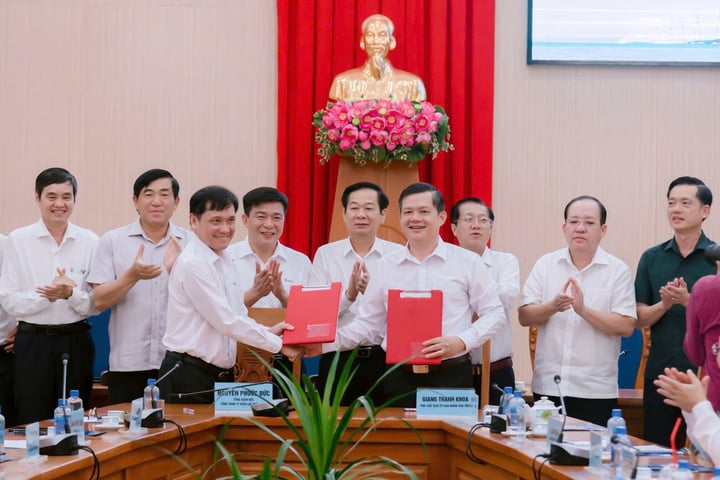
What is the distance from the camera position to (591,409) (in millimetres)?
3871

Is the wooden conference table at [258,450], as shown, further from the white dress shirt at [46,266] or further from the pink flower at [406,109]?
the pink flower at [406,109]

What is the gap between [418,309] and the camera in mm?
3504

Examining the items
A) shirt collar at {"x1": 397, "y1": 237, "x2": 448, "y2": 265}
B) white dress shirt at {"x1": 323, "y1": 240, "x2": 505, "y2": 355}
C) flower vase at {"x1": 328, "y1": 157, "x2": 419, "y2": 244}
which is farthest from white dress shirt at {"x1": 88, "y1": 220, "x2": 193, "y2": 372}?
flower vase at {"x1": 328, "y1": 157, "x2": 419, "y2": 244}

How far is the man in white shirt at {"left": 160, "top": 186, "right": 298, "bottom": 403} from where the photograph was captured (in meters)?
3.41

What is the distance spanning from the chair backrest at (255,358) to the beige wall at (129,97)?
2733 mm

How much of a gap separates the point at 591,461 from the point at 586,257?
171 cm

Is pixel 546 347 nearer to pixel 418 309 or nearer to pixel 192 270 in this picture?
pixel 418 309

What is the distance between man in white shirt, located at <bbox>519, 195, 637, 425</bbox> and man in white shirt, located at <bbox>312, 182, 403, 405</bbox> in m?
0.69

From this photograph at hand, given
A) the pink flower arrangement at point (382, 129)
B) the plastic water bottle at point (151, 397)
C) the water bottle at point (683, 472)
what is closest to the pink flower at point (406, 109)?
the pink flower arrangement at point (382, 129)

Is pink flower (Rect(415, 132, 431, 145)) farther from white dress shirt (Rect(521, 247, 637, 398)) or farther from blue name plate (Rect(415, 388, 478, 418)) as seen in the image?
blue name plate (Rect(415, 388, 478, 418))

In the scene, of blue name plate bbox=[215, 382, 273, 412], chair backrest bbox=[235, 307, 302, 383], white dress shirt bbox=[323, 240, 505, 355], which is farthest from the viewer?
chair backrest bbox=[235, 307, 302, 383]

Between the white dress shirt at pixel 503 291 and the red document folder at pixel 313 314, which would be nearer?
the red document folder at pixel 313 314

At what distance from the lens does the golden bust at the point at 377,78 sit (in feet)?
17.9

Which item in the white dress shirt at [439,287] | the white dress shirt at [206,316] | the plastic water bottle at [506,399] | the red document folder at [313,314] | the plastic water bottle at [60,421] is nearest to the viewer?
the plastic water bottle at [60,421]
